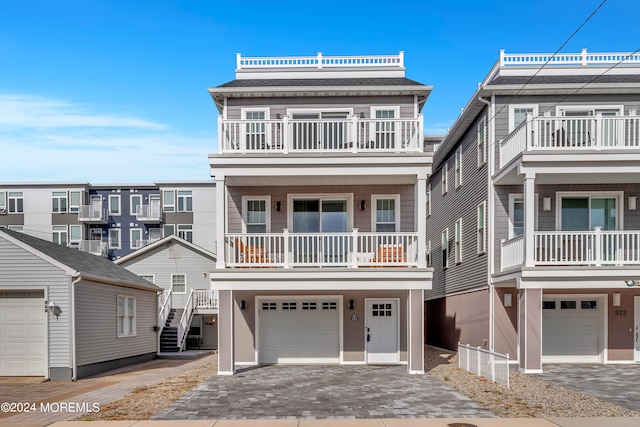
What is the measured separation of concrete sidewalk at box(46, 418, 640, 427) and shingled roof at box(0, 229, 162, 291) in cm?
685

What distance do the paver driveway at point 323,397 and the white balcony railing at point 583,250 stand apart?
15.2 feet

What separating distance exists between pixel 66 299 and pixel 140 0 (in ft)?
28.1

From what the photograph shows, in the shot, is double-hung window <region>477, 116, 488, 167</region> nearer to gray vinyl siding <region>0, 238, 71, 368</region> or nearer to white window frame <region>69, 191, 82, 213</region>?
gray vinyl siding <region>0, 238, 71, 368</region>

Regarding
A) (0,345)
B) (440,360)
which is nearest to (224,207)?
(0,345)

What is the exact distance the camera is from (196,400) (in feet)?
35.1

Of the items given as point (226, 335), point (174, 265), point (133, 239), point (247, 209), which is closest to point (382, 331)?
point (226, 335)

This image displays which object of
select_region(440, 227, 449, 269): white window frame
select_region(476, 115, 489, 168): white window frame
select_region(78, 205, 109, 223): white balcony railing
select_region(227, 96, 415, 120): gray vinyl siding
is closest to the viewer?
select_region(227, 96, 415, 120): gray vinyl siding

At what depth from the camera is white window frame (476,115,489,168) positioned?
56.7 feet

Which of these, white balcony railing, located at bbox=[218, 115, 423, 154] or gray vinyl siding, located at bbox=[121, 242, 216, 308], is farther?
gray vinyl siding, located at bbox=[121, 242, 216, 308]

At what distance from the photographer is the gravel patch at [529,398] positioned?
9.44 meters

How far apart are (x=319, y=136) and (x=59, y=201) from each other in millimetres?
30696

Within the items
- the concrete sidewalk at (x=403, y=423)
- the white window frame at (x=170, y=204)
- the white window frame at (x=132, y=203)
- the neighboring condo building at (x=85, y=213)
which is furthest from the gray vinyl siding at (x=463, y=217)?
the white window frame at (x=132, y=203)

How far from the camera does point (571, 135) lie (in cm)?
1584

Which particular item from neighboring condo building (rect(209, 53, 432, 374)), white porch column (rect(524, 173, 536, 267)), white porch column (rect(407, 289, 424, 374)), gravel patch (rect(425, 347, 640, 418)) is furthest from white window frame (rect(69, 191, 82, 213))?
white porch column (rect(524, 173, 536, 267))
